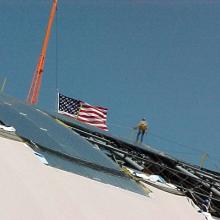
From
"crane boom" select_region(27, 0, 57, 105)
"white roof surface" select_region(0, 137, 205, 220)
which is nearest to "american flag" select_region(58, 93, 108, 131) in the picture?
"crane boom" select_region(27, 0, 57, 105)

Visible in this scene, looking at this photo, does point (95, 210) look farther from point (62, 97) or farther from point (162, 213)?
point (62, 97)

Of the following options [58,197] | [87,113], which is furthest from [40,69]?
[58,197]

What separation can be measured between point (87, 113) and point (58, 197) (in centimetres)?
2034

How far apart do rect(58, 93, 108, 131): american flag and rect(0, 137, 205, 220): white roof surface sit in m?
16.9

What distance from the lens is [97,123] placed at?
2788cm

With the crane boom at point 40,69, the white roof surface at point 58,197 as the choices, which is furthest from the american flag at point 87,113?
the white roof surface at point 58,197

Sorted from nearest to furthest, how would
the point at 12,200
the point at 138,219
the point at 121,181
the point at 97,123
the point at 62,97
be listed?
the point at 12,200, the point at 138,219, the point at 121,181, the point at 97,123, the point at 62,97

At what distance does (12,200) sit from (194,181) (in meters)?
13.1

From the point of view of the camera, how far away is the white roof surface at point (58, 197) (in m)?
7.21

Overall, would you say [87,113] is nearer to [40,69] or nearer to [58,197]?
[40,69]

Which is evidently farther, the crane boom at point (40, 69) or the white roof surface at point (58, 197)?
the crane boom at point (40, 69)

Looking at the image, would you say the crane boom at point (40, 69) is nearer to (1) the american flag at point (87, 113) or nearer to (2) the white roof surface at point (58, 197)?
(1) the american flag at point (87, 113)

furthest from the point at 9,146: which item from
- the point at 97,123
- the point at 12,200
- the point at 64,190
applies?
the point at 97,123

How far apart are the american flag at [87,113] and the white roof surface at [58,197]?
16.9 m
